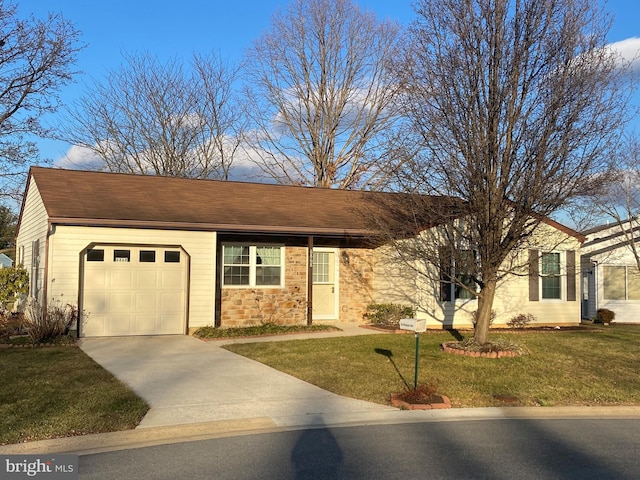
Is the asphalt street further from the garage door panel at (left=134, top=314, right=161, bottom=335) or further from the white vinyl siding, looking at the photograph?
the white vinyl siding

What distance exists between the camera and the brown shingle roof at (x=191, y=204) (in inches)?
573

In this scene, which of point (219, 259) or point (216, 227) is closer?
point (216, 227)

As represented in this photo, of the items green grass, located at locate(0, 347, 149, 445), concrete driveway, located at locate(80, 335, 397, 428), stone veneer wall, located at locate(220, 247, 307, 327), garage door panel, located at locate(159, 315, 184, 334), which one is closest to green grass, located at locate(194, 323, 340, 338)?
stone veneer wall, located at locate(220, 247, 307, 327)

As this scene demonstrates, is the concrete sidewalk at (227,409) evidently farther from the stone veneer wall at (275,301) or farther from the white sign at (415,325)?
the stone veneer wall at (275,301)

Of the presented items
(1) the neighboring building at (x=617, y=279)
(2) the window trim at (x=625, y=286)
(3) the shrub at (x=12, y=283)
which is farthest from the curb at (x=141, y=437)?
(2) the window trim at (x=625, y=286)

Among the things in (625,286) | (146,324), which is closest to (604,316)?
(625,286)

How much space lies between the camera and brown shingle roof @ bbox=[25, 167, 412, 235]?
14.6 meters

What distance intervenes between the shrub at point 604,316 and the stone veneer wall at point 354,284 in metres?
9.91

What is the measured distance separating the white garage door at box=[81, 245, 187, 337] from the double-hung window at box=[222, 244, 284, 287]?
1586 millimetres

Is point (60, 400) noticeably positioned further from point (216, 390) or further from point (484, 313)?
point (484, 313)

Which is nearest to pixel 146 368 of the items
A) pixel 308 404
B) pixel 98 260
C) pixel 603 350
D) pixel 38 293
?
pixel 308 404

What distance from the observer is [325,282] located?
59.2 feet

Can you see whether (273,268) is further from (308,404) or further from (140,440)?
(140,440)

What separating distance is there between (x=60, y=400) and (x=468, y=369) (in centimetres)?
682
